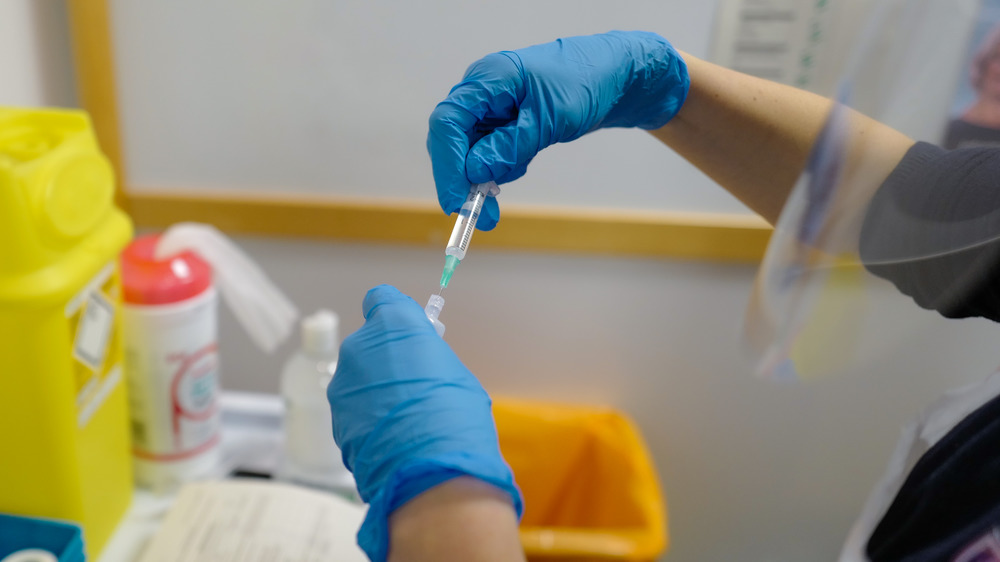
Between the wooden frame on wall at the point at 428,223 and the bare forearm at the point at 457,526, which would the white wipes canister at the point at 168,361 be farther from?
the bare forearm at the point at 457,526

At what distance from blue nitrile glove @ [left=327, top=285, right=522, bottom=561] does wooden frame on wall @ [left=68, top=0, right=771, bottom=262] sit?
1.78ft

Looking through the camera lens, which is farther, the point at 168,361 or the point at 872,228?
the point at 168,361

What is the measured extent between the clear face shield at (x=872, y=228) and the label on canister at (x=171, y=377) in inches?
23.9

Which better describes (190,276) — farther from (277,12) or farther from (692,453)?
(692,453)

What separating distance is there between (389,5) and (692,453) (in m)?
0.91

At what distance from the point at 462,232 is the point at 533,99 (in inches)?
5.4

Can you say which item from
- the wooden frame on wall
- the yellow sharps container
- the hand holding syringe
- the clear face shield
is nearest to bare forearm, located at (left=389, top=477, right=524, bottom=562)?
the hand holding syringe

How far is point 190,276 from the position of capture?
80 cm

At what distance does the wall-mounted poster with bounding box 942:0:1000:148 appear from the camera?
1.42 ft

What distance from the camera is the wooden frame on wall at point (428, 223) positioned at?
1.06 m

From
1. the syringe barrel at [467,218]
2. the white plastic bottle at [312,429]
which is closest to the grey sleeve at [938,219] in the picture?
the syringe barrel at [467,218]

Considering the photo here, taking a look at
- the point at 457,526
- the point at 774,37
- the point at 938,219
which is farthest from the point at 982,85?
the point at 774,37

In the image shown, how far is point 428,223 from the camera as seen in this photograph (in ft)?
3.49

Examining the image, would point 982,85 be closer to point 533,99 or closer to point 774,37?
point 533,99
